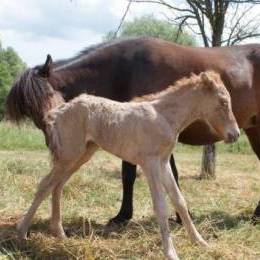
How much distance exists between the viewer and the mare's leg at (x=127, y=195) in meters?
5.80

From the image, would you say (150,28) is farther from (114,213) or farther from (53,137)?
(53,137)

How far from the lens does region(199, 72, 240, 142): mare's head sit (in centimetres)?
444

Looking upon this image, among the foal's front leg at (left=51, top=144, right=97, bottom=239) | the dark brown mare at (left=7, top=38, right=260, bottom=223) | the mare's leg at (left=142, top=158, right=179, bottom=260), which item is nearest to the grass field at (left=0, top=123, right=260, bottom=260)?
the foal's front leg at (left=51, top=144, right=97, bottom=239)

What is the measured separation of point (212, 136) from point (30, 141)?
35.4 feet

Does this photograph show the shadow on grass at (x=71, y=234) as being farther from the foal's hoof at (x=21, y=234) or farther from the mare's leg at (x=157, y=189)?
the mare's leg at (x=157, y=189)

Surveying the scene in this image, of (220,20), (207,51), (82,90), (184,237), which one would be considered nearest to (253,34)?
(220,20)

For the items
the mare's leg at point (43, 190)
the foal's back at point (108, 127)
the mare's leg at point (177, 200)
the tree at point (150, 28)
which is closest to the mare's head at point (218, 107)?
the foal's back at point (108, 127)

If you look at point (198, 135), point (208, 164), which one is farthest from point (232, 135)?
→ point (208, 164)

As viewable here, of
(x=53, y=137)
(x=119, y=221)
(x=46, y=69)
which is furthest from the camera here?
(x=119, y=221)

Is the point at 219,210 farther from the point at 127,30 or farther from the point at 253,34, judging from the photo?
the point at 127,30

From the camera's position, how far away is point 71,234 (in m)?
5.10

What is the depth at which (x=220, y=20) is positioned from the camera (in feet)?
34.4

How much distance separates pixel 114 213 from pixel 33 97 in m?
2.00

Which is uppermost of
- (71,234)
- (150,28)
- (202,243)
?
(150,28)
